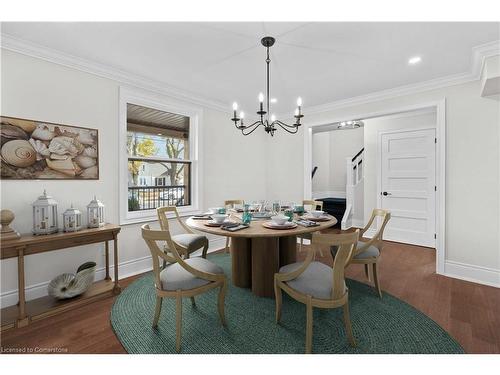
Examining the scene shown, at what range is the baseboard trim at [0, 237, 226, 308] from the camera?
2217 millimetres

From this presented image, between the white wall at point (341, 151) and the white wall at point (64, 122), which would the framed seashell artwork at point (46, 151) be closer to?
the white wall at point (64, 122)

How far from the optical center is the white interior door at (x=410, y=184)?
4191 millimetres

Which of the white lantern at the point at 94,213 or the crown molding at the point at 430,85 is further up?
the crown molding at the point at 430,85

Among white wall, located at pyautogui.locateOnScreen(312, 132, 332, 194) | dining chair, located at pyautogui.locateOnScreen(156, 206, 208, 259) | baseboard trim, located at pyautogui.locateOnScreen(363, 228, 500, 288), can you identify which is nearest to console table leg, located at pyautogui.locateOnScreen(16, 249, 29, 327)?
dining chair, located at pyautogui.locateOnScreen(156, 206, 208, 259)

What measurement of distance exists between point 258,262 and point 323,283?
2.81 ft

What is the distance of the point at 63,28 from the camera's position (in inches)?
80.4

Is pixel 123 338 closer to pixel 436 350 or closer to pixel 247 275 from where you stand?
pixel 247 275

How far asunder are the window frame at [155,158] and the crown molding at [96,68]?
0.09 metres

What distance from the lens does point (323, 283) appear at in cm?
170

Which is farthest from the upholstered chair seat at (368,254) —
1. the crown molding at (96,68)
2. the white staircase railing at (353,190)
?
the white staircase railing at (353,190)

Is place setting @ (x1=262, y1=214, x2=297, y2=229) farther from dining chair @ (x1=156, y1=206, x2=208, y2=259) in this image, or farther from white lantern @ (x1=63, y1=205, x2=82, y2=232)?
white lantern @ (x1=63, y1=205, x2=82, y2=232)

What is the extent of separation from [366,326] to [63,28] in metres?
3.57

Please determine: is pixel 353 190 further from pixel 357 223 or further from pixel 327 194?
pixel 327 194

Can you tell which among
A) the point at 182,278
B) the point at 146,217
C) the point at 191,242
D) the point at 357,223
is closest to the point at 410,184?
the point at 357,223
